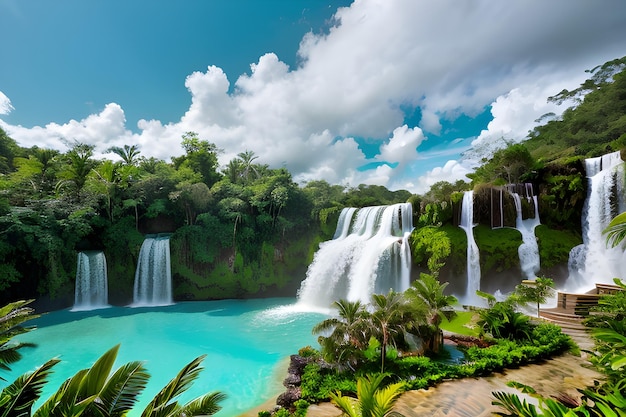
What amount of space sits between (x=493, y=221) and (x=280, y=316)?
1343cm

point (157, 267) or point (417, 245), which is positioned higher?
point (417, 245)

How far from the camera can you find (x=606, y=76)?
98.6ft

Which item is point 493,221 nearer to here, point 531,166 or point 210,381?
point 531,166

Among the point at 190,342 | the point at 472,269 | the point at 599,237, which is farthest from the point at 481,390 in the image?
the point at 599,237

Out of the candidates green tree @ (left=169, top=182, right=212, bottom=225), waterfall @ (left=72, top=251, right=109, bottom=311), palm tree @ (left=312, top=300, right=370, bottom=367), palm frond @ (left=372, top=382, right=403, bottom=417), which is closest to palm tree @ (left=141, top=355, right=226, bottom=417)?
palm frond @ (left=372, top=382, right=403, bottom=417)

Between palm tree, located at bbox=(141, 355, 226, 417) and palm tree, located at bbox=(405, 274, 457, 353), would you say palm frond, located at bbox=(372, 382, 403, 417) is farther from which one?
palm tree, located at bbox=(405, 274, 457, 353)

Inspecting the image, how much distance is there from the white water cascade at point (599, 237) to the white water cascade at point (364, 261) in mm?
8104

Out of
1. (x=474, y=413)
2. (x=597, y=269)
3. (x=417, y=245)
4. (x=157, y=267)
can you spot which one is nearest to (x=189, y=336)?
(x=157, y=267)

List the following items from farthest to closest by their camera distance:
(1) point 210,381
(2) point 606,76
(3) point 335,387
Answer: (2) point 606,76 → (1) point 210,381 → (3) point 335,387

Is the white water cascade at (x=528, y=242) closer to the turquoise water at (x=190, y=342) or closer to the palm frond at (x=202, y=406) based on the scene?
the turquoise water at (x=190, y=342)

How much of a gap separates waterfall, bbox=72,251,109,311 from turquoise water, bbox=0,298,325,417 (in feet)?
4.31

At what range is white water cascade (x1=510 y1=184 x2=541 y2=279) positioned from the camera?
15.0m

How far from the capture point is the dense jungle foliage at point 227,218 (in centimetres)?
1603

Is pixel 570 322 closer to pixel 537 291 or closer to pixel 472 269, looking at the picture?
pixel 537 291
